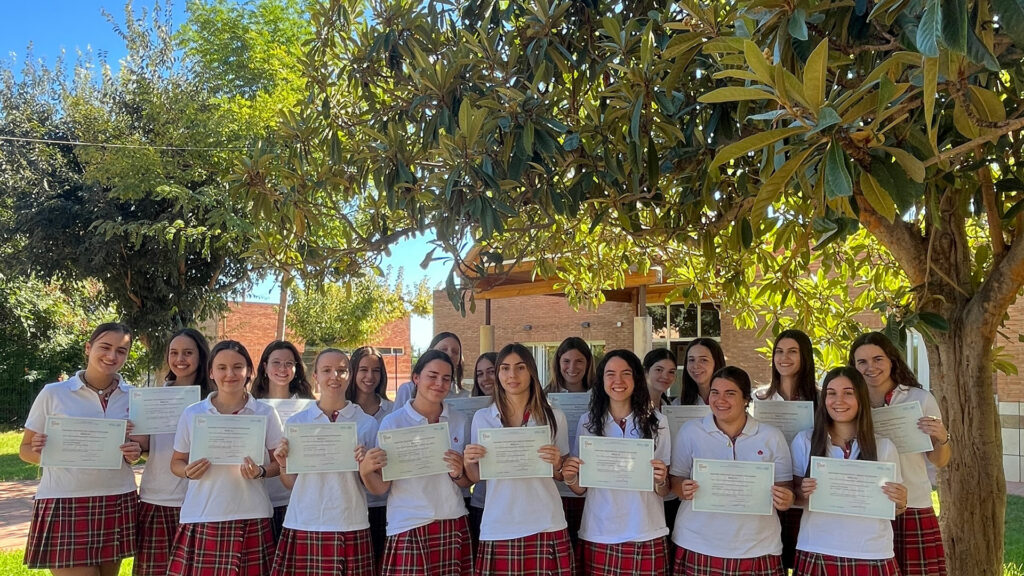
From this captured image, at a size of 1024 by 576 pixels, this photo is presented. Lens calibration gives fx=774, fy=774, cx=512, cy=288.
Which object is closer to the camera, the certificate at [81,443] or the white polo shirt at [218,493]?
the white polo shirt at [218,493]

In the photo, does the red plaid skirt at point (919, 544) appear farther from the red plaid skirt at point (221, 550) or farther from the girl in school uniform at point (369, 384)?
the red plaid skirt at point (221, 550)

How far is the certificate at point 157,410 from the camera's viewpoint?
380 cm

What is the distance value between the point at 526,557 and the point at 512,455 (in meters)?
0.43

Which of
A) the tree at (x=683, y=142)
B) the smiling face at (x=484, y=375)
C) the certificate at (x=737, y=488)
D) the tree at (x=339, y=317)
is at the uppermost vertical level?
the tree at (x=339, y=317)

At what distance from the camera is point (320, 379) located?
364 cm

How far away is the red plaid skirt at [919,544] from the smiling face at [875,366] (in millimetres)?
591

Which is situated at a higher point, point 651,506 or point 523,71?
point 523,71

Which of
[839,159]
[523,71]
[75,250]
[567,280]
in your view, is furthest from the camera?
[75,250]

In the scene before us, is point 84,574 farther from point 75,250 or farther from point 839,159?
point 75,250

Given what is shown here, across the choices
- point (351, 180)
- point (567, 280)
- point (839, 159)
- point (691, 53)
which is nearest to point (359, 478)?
point (351, 180)

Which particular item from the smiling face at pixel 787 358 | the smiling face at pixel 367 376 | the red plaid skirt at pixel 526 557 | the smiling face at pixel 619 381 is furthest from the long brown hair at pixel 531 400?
the smiling face at pixel 787 358

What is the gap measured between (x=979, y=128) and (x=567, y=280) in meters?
5.34

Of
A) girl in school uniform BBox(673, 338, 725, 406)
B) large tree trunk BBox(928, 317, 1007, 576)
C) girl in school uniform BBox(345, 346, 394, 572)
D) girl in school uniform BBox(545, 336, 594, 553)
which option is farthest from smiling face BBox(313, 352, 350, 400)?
large tree trunk BBox(928, 317, 1007, 576)

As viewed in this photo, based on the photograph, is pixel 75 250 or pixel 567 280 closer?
pixel 567 280
